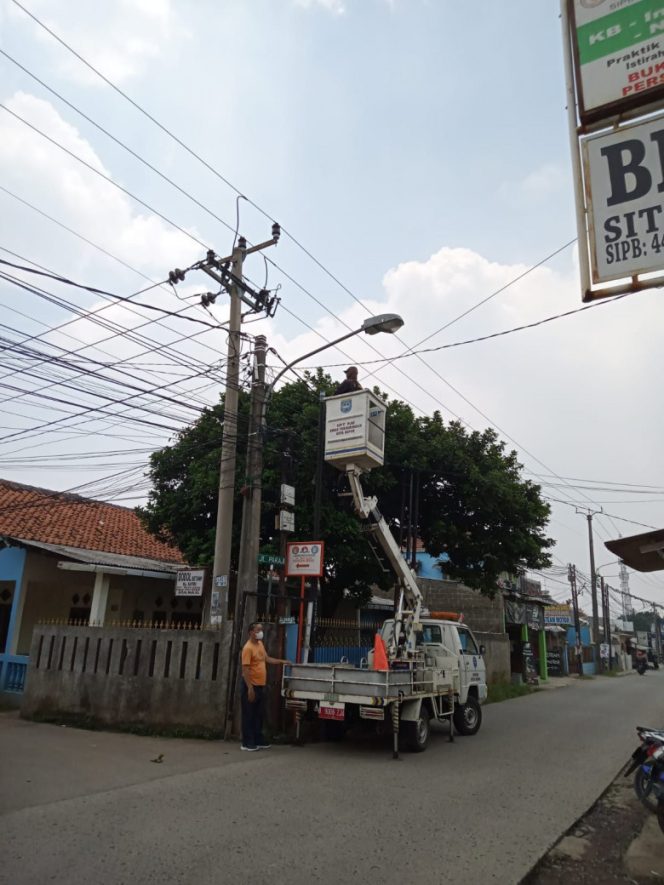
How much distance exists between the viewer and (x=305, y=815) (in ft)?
20.2

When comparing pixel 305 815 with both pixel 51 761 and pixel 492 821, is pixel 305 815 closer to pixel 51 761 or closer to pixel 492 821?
pixel 492 821

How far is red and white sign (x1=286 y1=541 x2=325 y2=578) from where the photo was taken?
421 inches

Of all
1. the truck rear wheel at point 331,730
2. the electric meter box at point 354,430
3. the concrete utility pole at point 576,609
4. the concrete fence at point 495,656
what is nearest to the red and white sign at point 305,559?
the electric meter box at point 354,430

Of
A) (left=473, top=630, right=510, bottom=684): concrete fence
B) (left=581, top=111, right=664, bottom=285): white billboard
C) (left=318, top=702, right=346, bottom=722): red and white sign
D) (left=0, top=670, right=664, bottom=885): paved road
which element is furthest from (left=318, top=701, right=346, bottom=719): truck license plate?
(left=473, top=630, right=510, bottom=684): concrete fence

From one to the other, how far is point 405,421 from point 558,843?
11.5 meters

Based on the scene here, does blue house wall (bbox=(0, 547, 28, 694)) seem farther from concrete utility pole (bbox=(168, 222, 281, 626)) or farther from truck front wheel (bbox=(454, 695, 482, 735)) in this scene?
truck front wheel (bbox=(454, 695, 482, 735))

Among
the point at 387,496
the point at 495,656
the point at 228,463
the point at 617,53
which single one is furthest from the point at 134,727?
the point at 495,656

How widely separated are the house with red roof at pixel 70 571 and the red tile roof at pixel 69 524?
3cm

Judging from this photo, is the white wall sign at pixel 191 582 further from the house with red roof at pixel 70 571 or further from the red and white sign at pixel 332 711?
the house with red roof at pixel 70 571

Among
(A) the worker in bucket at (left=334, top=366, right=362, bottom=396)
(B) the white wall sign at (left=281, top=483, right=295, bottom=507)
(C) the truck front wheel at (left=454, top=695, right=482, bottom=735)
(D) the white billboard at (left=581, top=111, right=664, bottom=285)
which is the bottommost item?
(C) the truck front wheel at (left=454, top=695, right=482, bottom=735)

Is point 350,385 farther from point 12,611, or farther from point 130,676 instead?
point 12,611

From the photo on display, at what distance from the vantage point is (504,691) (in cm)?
2108

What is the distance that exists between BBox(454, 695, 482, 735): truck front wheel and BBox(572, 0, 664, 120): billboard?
398 inches

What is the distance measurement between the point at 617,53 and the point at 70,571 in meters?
16.3
